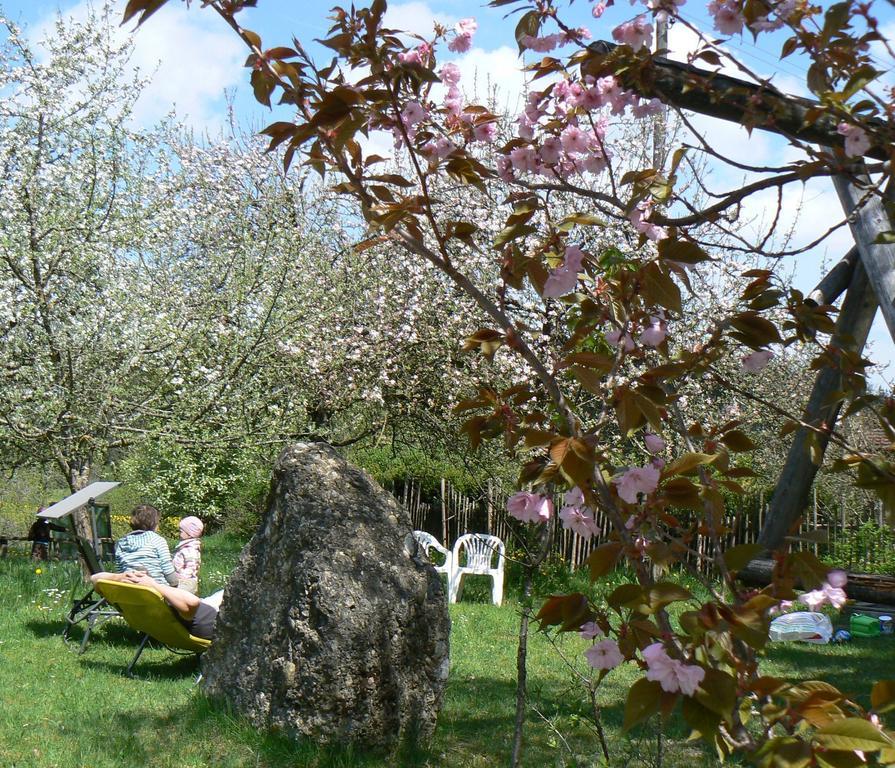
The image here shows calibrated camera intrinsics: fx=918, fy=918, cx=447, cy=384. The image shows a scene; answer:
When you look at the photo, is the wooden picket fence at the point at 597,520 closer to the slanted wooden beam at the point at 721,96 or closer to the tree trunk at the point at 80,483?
the tree trunk at the point at 80,483

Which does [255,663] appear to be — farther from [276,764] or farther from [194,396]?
[194,396]

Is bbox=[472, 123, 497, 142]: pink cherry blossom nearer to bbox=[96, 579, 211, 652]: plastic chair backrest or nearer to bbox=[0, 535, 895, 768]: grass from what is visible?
bbox=[0, 535, 895, 768]: grass

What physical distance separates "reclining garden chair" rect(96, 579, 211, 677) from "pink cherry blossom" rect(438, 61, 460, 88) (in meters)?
4.55

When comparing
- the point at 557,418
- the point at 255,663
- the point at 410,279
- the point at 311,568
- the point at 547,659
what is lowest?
the point at 547,659

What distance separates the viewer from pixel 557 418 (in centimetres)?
243

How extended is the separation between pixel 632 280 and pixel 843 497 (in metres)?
12.4

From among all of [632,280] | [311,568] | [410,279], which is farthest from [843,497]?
[632,280]

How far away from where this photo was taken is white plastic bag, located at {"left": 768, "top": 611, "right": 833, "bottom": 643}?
8.73 m

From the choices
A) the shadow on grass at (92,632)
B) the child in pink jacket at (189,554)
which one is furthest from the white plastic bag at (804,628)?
the shadow on grass at (92,632)

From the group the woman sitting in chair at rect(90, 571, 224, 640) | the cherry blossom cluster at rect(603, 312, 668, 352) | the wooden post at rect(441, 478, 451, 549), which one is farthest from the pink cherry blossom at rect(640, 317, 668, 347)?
the wooden post at rect(441, 478, 451, 549)

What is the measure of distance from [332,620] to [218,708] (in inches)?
35.9

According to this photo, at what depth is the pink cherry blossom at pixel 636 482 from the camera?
62.4 inches

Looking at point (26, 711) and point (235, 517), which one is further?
point (235, 517)

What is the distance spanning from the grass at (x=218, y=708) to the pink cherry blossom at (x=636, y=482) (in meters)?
1.87
